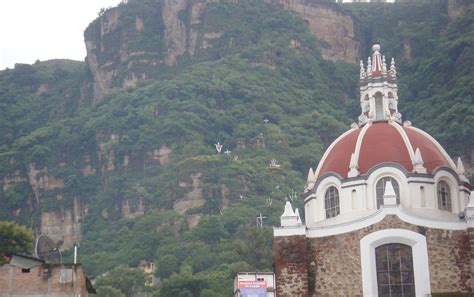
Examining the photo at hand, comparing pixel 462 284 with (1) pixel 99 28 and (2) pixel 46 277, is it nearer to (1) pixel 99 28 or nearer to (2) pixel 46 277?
Result: (2) pixel 46 277

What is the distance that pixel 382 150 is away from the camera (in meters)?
49.9

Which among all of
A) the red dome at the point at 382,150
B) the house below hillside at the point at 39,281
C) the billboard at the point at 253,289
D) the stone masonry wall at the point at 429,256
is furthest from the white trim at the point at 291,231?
the billboard at the point at 253,289

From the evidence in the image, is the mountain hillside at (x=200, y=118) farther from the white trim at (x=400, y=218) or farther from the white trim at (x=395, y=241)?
the white trim at (x=395, y=241)

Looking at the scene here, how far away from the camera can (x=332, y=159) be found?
51.0 meters

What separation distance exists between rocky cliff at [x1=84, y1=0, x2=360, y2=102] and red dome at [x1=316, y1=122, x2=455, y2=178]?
12863cm

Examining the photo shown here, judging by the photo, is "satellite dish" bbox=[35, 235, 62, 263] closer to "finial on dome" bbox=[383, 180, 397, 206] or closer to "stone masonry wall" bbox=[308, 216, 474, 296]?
"stone masonry wall" bbox=[308, 216, 474, 296]

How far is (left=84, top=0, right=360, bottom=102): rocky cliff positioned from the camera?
18150cm

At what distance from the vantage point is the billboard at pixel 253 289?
203ft

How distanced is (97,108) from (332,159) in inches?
5051

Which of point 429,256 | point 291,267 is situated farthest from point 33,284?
point 429,256

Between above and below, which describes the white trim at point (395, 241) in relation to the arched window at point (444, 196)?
below

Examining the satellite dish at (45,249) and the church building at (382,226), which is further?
the satellite dish at (45,249)

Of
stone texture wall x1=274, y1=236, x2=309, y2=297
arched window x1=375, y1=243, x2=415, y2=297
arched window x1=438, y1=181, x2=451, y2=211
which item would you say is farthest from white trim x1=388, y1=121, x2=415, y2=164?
stone texture wall x1=274, y1=236, x2=309, y2=297

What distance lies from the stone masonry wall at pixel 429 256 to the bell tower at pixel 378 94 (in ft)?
24.0
